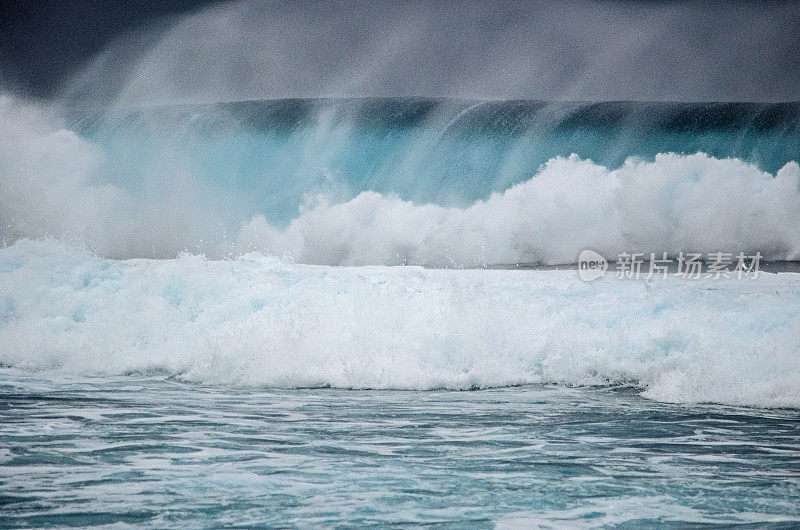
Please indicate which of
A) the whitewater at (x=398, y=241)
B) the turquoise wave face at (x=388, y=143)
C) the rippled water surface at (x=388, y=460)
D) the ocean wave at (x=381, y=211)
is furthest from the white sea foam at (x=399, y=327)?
the turquoise wave face at (x=388, y=143)

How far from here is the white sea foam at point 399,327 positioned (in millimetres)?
9805

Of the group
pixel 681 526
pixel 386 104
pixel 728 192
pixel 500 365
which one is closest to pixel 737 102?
pixel 728 192

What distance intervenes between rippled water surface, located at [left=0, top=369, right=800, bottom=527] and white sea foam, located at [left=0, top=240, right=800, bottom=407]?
83 centimetres

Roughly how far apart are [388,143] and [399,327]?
29.9 feet

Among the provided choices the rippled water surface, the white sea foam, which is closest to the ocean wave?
the white sea foam

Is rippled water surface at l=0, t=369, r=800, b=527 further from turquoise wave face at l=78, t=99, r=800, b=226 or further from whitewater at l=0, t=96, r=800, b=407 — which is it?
turquoise wave face at l=78, t=99, r=800, b=226

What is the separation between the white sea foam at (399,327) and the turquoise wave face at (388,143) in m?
5.87

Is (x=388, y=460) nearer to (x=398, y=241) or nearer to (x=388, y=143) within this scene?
(x=398, y=241)

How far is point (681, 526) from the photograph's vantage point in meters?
4.58

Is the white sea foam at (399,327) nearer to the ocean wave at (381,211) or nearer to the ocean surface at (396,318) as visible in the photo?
the ocean surface at (396,318)

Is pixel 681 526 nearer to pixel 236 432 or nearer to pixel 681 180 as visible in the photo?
pixel 236 432

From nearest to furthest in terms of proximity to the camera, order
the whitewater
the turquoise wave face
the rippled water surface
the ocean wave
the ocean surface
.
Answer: the rippled water surface → the ocean surface → the whitewater → the ocean wave → the turquoise wave face

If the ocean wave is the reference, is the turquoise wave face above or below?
above

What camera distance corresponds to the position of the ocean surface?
17.8 feet
